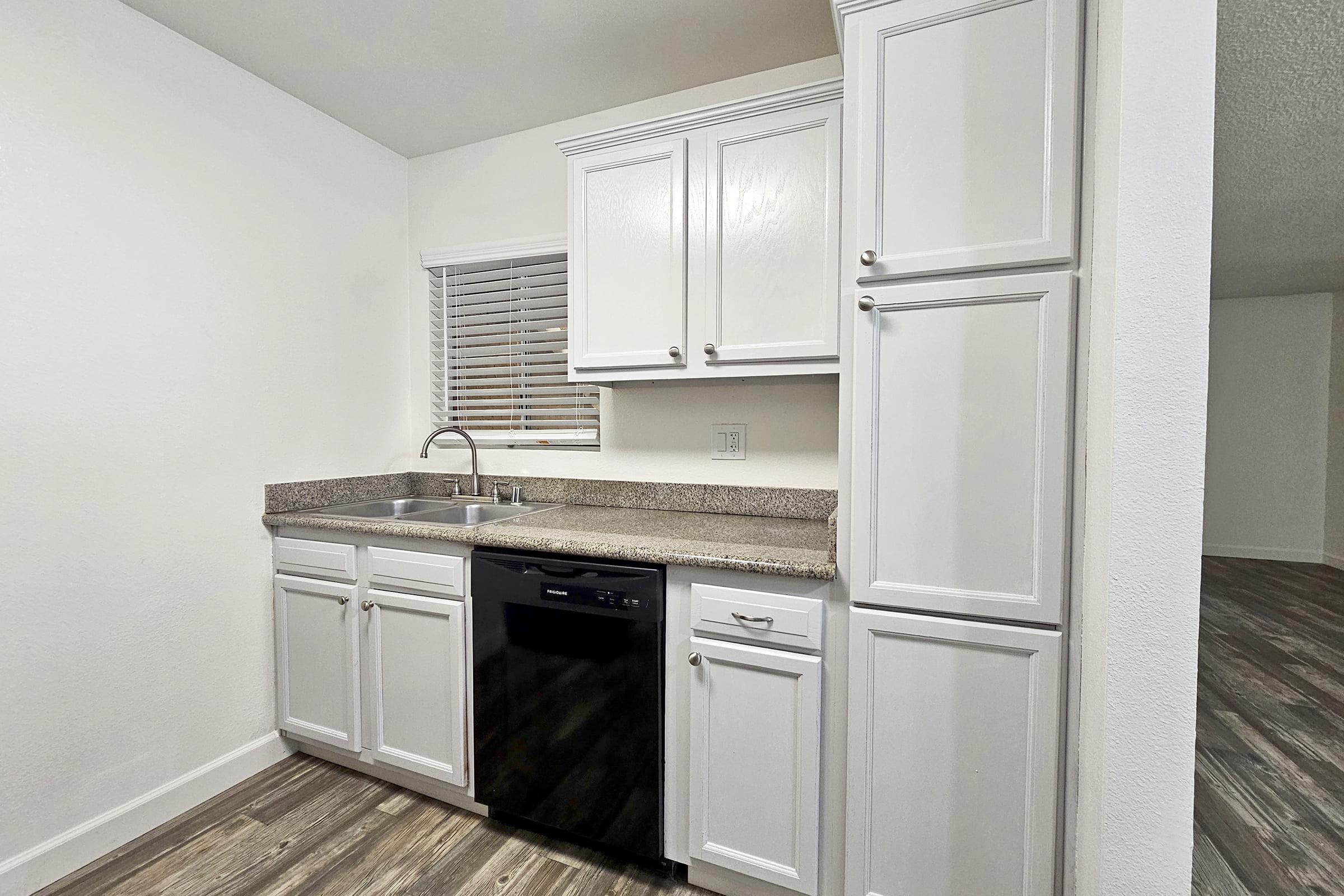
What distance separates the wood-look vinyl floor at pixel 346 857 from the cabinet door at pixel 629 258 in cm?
145

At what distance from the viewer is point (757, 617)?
4.62 ft

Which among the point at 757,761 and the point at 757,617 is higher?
the point at 757,617

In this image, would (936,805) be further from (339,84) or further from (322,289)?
(339,84)

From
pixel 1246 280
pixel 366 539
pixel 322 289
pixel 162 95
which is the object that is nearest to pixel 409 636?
pixel 366 539

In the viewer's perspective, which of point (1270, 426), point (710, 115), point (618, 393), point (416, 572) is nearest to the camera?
point (710, 115)

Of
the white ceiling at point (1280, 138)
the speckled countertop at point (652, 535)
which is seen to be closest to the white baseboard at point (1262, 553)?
the white ceiling at point (1280, 138)

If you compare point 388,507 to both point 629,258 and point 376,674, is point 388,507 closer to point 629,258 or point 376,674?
point 376,674

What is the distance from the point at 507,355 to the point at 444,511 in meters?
0.71

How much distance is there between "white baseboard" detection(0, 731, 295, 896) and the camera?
1.54 m

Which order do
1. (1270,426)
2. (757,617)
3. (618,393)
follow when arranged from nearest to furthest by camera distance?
(757,617) < (618,393) < (1270,426)

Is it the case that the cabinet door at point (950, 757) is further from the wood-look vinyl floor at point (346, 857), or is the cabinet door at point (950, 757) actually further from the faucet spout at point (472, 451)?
the faucet spout at point (472, 451)

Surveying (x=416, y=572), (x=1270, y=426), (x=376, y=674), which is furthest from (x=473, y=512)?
(x=1270, y=426)

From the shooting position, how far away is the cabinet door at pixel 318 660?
77.8 inches

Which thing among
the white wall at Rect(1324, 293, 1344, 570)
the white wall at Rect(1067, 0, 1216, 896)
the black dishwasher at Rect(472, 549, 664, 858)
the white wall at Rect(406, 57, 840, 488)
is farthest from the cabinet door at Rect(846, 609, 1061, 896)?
the white wall at Rect(1324, 293, 1344, 570)
